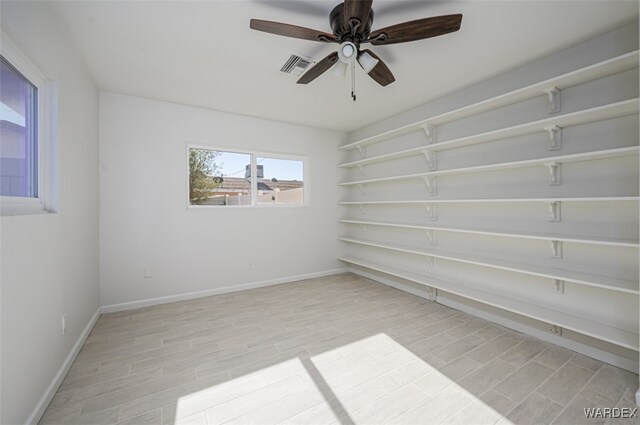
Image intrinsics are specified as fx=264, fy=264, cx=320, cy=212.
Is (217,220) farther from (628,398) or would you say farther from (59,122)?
(628,398)

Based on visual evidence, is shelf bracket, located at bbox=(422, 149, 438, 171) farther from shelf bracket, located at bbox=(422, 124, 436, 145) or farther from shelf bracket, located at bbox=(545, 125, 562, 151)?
shelf bracket, located at bbox=(545, 125, 562, 151)

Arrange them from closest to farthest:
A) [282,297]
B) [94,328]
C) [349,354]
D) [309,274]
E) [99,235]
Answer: [349,354], [94,328], [99,235], [282,297], [309,274]

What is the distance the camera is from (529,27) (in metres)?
1.93

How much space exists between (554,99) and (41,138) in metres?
3.83

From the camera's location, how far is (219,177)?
3678 millimetres

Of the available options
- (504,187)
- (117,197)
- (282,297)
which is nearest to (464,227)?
(504,187)

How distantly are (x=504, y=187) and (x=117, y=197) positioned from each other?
413 cm

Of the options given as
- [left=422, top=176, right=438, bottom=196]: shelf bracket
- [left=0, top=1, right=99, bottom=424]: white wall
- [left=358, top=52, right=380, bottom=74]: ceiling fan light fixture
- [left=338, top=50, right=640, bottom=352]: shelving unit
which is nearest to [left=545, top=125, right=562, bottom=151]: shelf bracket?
[left=338, top=50, right=640, bottom=352]: shelving unit

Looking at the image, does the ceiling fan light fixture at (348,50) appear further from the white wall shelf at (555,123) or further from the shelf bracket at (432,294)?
the shelf bracket at (432,294)

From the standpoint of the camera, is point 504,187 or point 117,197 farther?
point 117,197

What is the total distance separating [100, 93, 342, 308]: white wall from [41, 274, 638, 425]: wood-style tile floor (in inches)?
23.5

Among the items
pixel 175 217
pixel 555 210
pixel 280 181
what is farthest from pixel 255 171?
pixel 555 210

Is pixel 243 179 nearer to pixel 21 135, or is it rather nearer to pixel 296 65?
pixel 296 65

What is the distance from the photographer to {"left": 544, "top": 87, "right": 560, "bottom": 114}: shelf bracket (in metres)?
2.21
